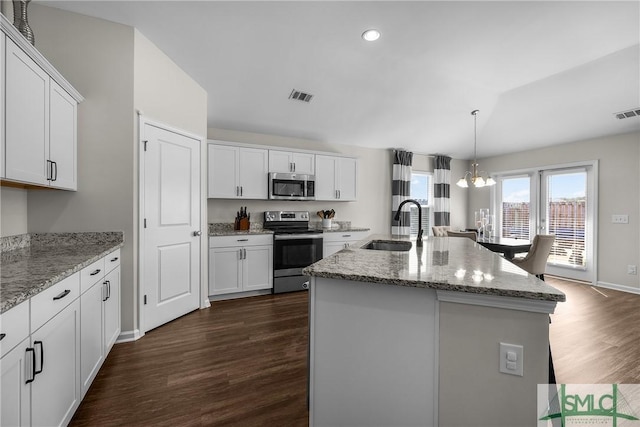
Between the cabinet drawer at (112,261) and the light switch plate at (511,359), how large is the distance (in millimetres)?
2452

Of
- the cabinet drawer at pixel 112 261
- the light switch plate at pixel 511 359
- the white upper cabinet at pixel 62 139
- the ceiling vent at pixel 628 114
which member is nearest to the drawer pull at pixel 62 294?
the cabinet drawer at pixel 112 261

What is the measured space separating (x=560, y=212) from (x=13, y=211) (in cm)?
722

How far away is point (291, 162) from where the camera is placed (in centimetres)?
436

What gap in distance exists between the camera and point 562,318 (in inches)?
120

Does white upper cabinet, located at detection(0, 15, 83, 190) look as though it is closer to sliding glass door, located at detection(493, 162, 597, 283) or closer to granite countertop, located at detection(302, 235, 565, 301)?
granite countertop, located at detection(302, 235, 565, 301)

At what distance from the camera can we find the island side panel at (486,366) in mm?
1030

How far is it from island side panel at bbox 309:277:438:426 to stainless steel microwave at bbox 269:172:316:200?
2.99 meters

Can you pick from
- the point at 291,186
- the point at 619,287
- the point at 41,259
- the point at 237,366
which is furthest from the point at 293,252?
the point at 619,287

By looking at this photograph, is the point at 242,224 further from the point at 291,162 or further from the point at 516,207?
the point at 516,207

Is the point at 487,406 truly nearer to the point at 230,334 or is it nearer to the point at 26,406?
the point at 26,406

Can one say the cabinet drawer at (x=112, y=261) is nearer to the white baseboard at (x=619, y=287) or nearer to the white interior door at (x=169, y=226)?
the white interior door at (x=169, y=226)

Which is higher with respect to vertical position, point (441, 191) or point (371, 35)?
point (371, 35)

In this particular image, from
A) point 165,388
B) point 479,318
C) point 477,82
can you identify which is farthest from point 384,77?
point 165,388

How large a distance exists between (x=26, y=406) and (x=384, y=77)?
13.2 feet
